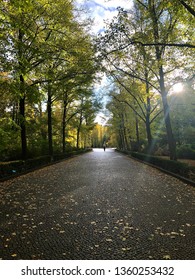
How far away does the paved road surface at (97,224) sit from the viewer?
3.30 metres

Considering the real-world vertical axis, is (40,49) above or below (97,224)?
above

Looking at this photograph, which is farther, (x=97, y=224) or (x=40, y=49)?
(x=40, y=49)

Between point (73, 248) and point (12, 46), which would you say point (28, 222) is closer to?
point (73, 248)

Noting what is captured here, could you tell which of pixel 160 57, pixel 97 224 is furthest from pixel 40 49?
pixel 97 224

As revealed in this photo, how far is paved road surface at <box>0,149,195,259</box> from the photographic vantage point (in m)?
3.30

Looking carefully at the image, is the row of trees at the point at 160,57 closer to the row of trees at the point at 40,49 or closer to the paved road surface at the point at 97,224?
the row of trees at the point at 40,49

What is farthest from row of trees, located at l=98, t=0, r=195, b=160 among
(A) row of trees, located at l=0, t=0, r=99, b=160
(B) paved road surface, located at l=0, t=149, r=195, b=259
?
(B) paved road surface, located at l=0, t=149, r=195, b=259

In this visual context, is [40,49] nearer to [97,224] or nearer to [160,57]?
Result: [160,57]

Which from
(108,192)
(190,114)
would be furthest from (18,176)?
(190,114)

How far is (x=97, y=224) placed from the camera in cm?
445

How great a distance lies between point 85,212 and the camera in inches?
206

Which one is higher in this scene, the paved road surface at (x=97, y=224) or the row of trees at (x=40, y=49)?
the row of trees at (x=40, y=49)

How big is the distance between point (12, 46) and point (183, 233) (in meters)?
10.1

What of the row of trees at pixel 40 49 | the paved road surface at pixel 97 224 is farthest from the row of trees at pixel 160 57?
the paved road surface at pixel 97 224
